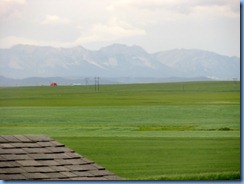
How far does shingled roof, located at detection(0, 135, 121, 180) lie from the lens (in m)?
4.75

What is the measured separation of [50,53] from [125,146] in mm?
1341

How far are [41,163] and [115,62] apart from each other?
244cm

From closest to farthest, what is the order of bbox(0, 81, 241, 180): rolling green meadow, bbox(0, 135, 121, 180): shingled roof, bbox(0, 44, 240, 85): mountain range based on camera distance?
bbox(0, 135, 121, 180): shingled roof
bbox(0, 81, 241, 180): rolling green meadow
bbox(0, 44, 240, 85): mountain range

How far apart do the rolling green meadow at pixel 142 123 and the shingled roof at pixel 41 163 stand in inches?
69.9

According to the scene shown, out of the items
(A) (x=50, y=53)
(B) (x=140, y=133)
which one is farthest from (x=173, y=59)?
(A) (x=50, y=53)

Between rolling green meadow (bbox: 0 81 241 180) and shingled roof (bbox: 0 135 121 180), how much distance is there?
1776 mm

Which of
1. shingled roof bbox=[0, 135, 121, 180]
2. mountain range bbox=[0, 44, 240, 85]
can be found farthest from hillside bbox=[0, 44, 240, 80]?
shingled roof bbox=[0, 135, 121, 180]

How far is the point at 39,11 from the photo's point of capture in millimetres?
6930

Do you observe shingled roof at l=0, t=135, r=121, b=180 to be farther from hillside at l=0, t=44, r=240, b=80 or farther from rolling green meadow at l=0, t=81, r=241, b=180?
hillside at l=0, t=44, r=240, b=80

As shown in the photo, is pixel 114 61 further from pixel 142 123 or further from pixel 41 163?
pixel 41 163

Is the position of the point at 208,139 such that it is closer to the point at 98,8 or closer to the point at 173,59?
the point at 173,59

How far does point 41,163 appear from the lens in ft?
16.1

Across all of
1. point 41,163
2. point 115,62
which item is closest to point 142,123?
point 115,62

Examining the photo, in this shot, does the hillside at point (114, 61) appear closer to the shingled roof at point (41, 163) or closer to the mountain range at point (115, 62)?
the mountain range at point (115, 62)
